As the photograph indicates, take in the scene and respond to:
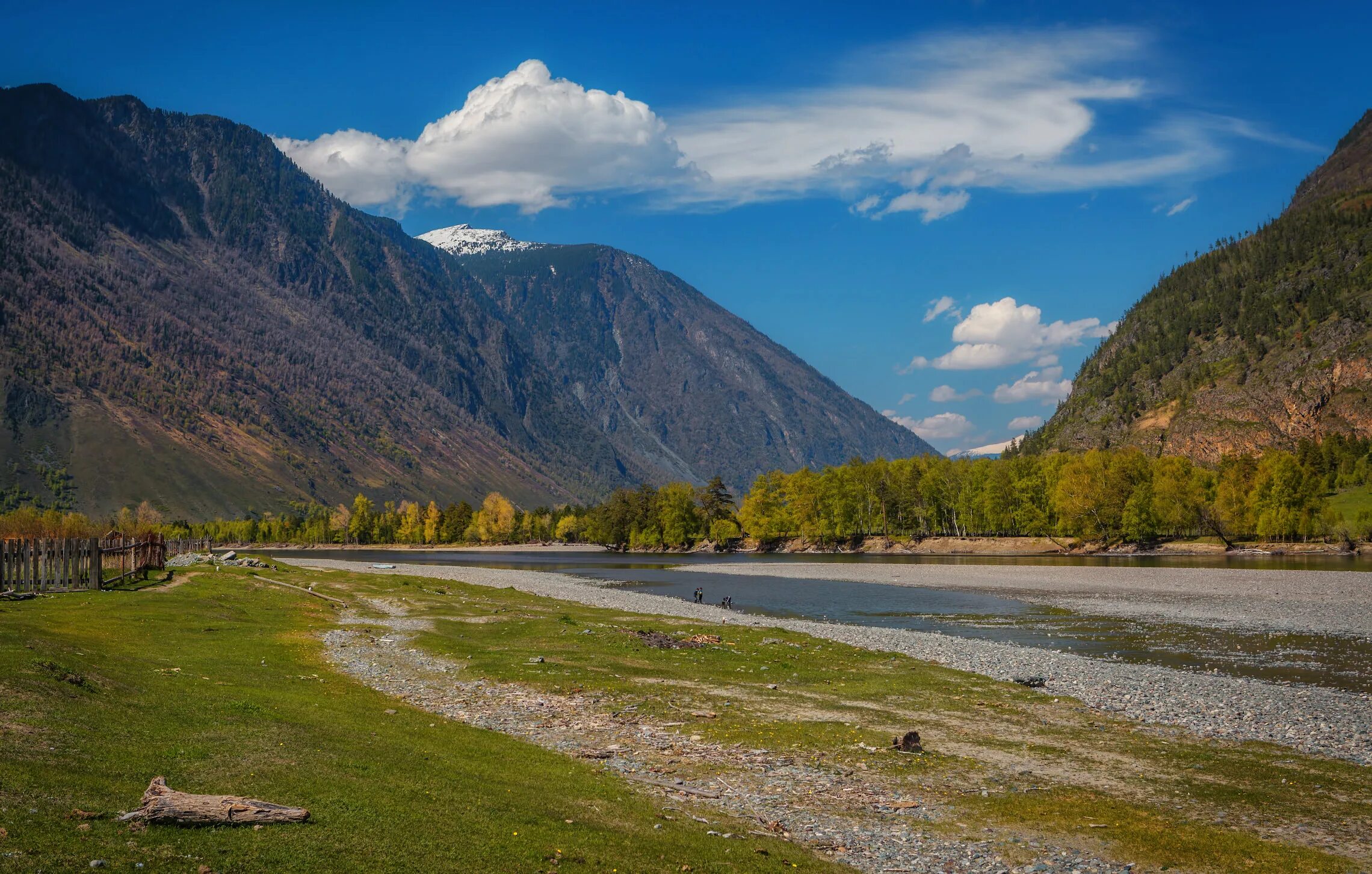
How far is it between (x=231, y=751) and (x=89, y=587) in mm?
42177

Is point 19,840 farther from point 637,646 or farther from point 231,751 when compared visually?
point 637,646

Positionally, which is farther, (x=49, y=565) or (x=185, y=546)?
(x=185, y=546)

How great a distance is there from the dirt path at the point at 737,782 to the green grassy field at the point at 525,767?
2.04 ft

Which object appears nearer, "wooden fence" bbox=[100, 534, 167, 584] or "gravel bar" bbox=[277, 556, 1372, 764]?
"gravel bar" bbox=[277, 556, 1372, 764]

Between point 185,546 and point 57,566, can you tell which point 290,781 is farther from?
point 185,546

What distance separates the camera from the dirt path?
17.7 meters

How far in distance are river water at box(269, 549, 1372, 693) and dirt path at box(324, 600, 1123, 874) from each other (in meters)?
29.1

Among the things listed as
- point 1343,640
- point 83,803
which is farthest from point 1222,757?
point 1343,640

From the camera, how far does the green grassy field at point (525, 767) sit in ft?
48.8

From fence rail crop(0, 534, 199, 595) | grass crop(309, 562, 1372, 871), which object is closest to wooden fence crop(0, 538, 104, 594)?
fence rail crop(0, 534, 199, 595)

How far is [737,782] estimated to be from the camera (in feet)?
72.8

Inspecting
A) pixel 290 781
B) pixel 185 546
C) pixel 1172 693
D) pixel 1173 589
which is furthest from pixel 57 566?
pixel 1173 589

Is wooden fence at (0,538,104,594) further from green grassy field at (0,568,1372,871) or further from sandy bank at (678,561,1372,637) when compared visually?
sandy bank at (678,561,1372,637)

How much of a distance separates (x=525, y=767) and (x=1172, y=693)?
27.6 meters
